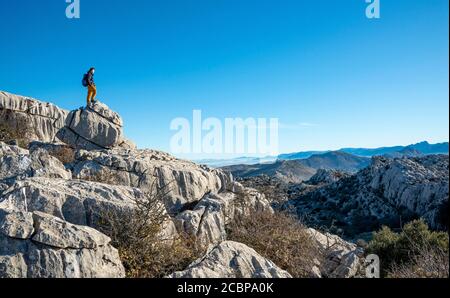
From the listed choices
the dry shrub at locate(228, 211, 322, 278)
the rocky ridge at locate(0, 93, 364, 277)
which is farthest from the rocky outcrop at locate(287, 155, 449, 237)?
the dry shrub at locate(228, 211, 322, 278)

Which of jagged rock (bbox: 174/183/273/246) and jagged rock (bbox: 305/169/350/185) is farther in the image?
jagged rock (bbox: 305/169/350/185)

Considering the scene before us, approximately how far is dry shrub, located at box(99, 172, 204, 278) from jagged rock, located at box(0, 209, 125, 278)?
0.63 meters

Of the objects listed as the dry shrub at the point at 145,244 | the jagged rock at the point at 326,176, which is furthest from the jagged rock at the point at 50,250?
the jagged rock at the point at 326,176

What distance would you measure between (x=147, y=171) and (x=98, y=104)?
796cm

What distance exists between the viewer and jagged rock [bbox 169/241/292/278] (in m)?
6.41

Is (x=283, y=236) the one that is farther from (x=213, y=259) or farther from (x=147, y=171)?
(x=147, y=171)

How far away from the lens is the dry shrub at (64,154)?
15.2 m

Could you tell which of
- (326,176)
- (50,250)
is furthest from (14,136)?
(326,176)

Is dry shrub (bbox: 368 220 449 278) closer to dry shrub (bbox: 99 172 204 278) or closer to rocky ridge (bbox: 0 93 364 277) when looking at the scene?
rocky ridge (bbox: 0 93 364 277)

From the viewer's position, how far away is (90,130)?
19922 mm

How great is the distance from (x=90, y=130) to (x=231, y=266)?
1559cm

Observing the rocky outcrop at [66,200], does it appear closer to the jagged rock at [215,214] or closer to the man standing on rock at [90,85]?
the jagged rock at [215,214]

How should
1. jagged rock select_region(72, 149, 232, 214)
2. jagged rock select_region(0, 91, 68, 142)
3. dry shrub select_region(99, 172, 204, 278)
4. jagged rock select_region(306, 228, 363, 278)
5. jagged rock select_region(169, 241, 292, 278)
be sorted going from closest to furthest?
1. jagged rock select_region(169, 241, 292, 278)
2. dry shrub select_region(99, 172, 204, 278)
3. jagged rock select_region(306, 228, 363, 278)
4. jagged rock select_region(72, 149, 232, 214)
5. jagged rock select_region(0, 91, 68, 142)
